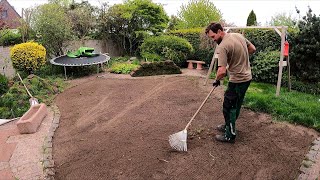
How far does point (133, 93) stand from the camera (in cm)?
714

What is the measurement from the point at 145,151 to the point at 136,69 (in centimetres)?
584

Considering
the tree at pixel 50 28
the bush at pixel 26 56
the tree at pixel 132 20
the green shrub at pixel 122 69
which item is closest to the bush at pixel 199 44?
the tree at pixel 132 20

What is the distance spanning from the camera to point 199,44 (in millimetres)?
11062

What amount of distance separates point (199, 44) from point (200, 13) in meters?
3.20

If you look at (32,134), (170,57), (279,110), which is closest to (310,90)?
(279,110)

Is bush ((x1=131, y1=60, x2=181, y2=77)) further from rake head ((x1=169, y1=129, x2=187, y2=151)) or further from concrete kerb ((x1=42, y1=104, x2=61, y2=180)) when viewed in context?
rake head ((x1=169, y1=129, x2=187, y2=151))

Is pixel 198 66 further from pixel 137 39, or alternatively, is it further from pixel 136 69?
pixel 137 39

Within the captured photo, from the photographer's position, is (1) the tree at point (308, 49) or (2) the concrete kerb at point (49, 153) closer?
(2) the concrete kerb at point (49, 153)

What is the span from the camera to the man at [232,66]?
3.73 m

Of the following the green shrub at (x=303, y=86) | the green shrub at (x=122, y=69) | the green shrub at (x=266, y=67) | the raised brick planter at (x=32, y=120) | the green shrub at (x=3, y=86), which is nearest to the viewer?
the raised brick planter at (x=32, y=120)

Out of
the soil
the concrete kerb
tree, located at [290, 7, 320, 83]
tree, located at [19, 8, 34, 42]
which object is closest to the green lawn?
the soil

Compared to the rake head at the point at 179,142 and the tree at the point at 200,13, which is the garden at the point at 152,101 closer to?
the rake head at the point at 179,142

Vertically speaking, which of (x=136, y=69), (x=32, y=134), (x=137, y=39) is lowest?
(x=32, y=134)

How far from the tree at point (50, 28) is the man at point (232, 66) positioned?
7.49 m
